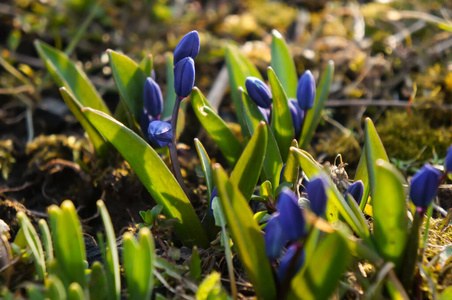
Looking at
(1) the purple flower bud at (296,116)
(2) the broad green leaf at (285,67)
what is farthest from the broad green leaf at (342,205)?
(2) the broad green leaf at (285,67)

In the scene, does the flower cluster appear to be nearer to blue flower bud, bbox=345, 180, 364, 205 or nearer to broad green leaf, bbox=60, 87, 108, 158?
blue flower bud, bbox=345, 180, 364, 205

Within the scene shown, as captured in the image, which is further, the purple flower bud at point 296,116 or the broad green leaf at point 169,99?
the broad green leaf at point 169,99

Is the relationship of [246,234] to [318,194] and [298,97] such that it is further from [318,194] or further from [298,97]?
[298,97]

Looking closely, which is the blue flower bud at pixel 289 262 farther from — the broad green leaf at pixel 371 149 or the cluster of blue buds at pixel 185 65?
the cluster of blue buds at pixel 185 65

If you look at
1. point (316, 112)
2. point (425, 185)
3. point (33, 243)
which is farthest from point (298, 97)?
point (33, 243)

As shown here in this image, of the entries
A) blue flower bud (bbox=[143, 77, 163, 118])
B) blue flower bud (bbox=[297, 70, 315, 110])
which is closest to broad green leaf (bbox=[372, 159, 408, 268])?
blue flower bud (bbox=[297, 70, 315, 110])

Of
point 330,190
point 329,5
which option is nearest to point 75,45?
point 329,5
